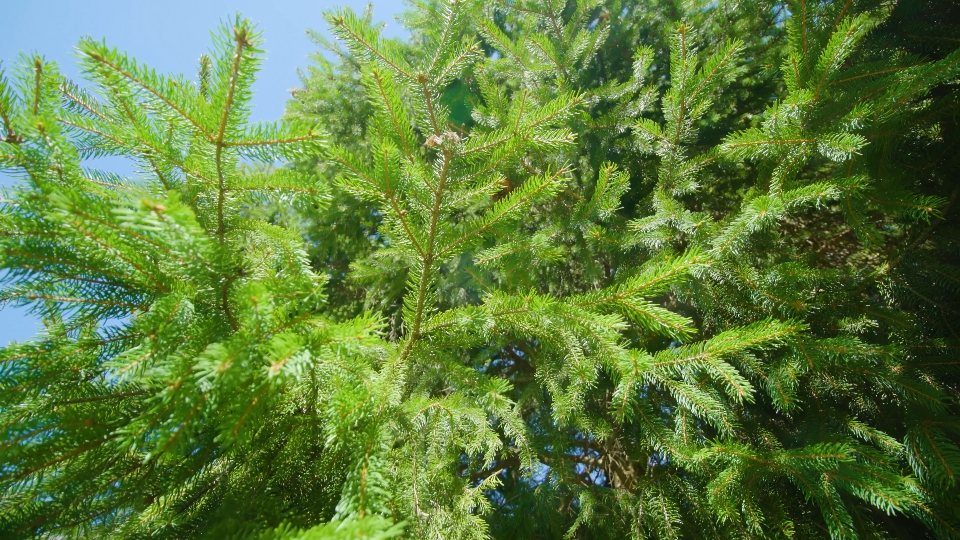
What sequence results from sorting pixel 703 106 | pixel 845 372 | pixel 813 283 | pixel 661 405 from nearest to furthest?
pixel 845 372, pixel 813 283, pixel 703 106, pixel 661 405

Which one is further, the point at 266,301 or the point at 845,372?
the point at 845,372

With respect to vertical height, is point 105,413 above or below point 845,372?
above

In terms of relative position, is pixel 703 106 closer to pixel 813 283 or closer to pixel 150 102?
pixel 813 283

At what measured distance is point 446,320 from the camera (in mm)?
1327

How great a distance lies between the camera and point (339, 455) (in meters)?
1.15

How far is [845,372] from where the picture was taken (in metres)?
1.80

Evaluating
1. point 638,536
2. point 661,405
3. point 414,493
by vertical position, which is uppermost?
point 414,493

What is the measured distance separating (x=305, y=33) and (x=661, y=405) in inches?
198

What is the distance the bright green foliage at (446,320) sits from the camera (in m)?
0.87

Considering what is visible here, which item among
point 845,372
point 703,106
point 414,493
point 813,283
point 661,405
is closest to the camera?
point 414,493

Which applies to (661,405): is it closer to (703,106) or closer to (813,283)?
(813,283)

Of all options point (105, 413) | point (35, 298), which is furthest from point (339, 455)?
point (35, 298)

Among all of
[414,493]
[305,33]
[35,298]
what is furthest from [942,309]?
[305,33]

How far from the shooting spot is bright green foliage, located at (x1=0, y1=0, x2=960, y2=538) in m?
0.87
